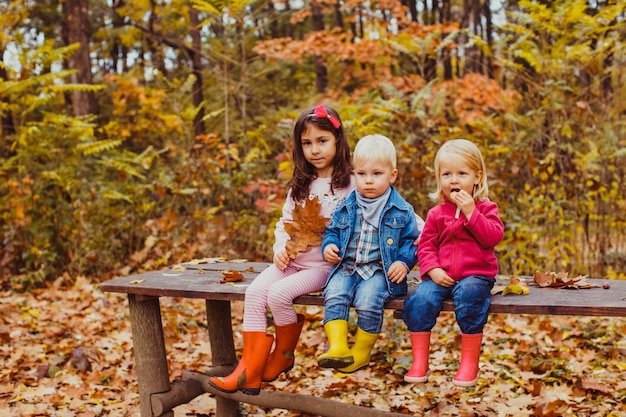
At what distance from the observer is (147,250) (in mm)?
6566

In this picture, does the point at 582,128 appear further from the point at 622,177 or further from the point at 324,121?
the point at 324,121

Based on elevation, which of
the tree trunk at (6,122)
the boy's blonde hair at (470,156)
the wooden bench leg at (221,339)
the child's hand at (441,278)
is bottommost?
the wooden bench leg at (221,339)

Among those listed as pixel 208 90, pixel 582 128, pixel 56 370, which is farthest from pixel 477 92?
pixel 208 90

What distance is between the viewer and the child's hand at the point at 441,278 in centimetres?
241

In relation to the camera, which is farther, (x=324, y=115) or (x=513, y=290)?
(x=324, y=115)

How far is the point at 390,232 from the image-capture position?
2648mm

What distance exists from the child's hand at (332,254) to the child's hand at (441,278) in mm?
444

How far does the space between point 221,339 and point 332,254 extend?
1.26 m

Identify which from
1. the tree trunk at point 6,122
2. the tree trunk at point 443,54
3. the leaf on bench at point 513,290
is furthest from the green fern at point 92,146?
the tree trunk at point 443,54

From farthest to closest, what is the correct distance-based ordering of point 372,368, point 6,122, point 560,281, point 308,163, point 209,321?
1. point 6,122
2. point 372,368
3. point 209,321
4. point 308,163
5. point 560,281

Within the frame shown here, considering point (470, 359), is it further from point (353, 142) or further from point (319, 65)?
point (319, 65)

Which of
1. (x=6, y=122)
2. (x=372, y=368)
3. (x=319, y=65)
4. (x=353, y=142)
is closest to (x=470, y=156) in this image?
(x=372, y=368)

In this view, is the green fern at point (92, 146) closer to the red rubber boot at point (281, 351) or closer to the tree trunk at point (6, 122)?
the tree trunk at point (6, 122)

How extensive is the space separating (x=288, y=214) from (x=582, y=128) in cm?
350
